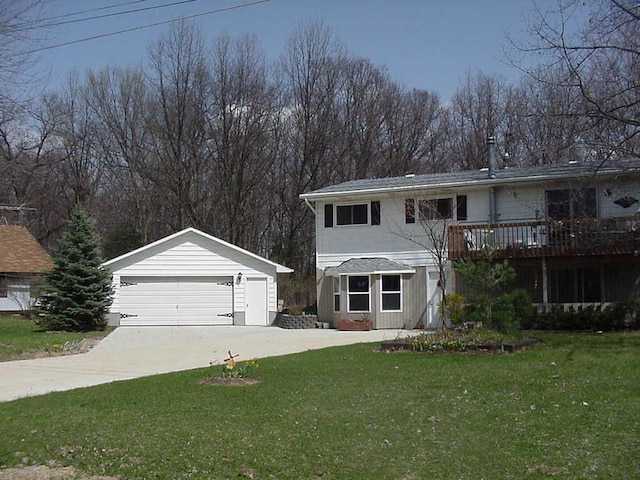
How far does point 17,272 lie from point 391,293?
18.0m

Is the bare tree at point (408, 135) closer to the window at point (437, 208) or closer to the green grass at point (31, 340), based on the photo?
the window at point (437, 208)

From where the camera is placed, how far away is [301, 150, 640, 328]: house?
22.6 metres

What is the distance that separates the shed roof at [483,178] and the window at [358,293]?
3.15 meters

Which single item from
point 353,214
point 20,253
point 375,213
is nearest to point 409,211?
point 375,213

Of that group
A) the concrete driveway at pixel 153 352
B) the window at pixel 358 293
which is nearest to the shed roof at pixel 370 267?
the window at pixel 358 293

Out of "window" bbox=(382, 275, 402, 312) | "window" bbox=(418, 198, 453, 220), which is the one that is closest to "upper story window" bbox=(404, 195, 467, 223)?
"window" bbox=(418, 198, 453, 220)

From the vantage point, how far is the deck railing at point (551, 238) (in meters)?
21.6

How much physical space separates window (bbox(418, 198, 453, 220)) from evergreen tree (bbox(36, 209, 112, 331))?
11.4 meters

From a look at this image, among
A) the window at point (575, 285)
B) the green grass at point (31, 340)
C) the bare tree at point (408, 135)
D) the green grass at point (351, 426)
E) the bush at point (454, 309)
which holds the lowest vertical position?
the green grass at point (351, 426)

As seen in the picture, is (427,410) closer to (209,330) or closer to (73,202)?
(209,330)

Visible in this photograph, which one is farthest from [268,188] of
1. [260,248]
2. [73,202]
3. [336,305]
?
[336,305]

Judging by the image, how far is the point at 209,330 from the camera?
1055 inches

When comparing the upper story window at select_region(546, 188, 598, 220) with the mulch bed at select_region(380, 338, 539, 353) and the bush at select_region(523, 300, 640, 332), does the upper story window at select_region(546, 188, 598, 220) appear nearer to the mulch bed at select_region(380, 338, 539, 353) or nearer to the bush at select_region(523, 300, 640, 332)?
the bush at select_region(523, 300, 640, 332)

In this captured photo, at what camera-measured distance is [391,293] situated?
26.2 metres
